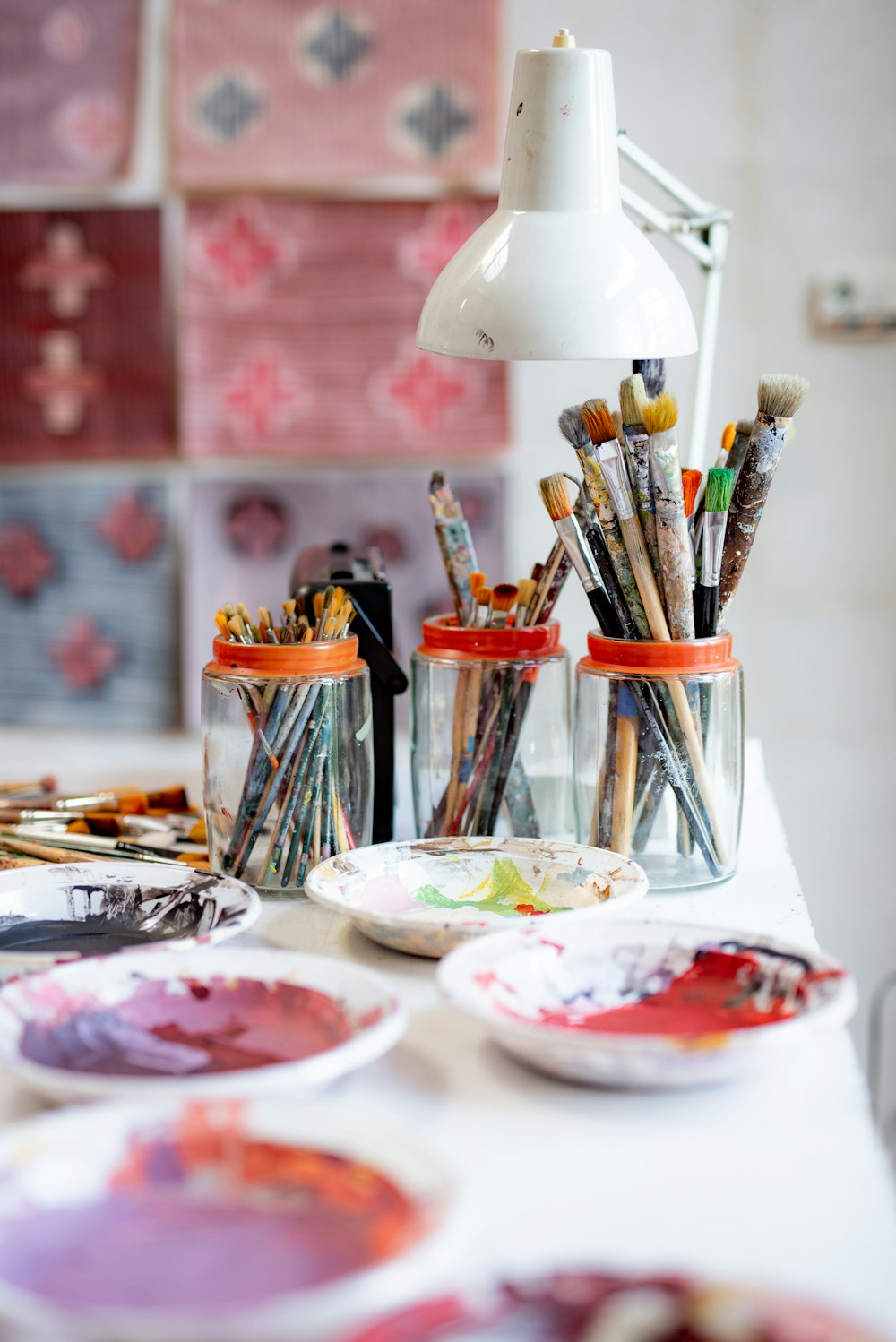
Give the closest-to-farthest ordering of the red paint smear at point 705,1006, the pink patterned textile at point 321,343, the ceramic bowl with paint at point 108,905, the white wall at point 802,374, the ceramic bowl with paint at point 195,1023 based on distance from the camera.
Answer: the ceramic bowl with paint at point 195,1023 < the red paint smear at point 705,1006 < the ceramic bowl with paint at point 108,905 < the white wall at point 802,374 < the pink patterned textile at point 321,343

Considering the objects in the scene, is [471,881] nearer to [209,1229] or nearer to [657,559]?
[657,559]

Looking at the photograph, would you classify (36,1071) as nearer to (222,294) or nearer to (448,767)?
(448,767)

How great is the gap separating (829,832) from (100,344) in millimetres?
1410

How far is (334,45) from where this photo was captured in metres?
2.18

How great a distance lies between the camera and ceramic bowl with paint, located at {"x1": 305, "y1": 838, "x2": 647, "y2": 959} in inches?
37.3

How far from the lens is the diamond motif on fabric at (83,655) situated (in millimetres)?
2367

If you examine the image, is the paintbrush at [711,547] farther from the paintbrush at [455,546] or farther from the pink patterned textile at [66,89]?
the pink patterned textile at [66,89]


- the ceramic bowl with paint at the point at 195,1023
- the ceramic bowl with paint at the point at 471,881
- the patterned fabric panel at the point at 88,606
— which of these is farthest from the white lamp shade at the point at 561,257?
the patterned fabric panel at the point at 88,606

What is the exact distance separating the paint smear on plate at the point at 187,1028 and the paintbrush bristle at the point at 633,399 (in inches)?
18.3

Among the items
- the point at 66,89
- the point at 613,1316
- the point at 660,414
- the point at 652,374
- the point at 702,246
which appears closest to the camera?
the point at 613,1316

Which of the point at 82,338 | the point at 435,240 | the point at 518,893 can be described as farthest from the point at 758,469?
the point at 82,338

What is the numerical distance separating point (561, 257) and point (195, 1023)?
1.88ft

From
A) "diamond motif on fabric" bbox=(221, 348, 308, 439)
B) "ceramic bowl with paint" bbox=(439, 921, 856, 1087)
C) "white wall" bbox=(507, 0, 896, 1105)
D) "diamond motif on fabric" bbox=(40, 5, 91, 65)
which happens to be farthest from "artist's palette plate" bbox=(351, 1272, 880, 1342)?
"diamond motif on fabric" bbox=(40, 5, 91, 65)

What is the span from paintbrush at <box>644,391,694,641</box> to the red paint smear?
287mm
